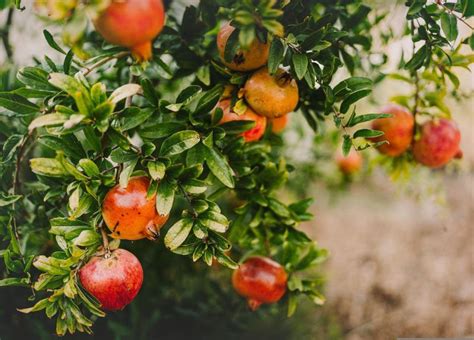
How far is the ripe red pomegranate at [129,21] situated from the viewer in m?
0.56

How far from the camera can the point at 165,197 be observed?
685mm

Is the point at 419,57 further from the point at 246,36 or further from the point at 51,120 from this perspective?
the point at 51,120

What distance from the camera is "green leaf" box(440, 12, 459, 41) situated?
727mm

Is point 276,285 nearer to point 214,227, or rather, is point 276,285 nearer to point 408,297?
point 214,227

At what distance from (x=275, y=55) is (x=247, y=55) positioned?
0.23 ft

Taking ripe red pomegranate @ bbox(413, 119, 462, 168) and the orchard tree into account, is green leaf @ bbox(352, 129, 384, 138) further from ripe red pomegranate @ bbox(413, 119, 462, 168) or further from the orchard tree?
ripe red pomegranate @ bbox(413, 119, 462, 168)

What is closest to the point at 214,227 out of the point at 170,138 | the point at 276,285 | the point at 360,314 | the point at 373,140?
the point at 170,138

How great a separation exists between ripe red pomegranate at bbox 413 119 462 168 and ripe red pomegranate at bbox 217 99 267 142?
43 cm

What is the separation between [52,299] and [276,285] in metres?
0.46

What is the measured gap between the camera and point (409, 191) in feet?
5.11

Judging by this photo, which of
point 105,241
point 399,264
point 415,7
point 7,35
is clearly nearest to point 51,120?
point 105,241

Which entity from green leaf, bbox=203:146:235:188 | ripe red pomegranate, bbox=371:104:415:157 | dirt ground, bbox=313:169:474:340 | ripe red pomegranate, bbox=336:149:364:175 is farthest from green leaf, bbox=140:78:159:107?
dirt ground, bbox=313:169:474:340

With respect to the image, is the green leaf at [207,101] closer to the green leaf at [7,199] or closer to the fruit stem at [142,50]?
the fruit stem at [142,50]

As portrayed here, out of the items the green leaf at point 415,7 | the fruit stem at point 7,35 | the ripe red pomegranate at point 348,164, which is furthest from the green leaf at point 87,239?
the ripe red pomegranate at point 348,164
